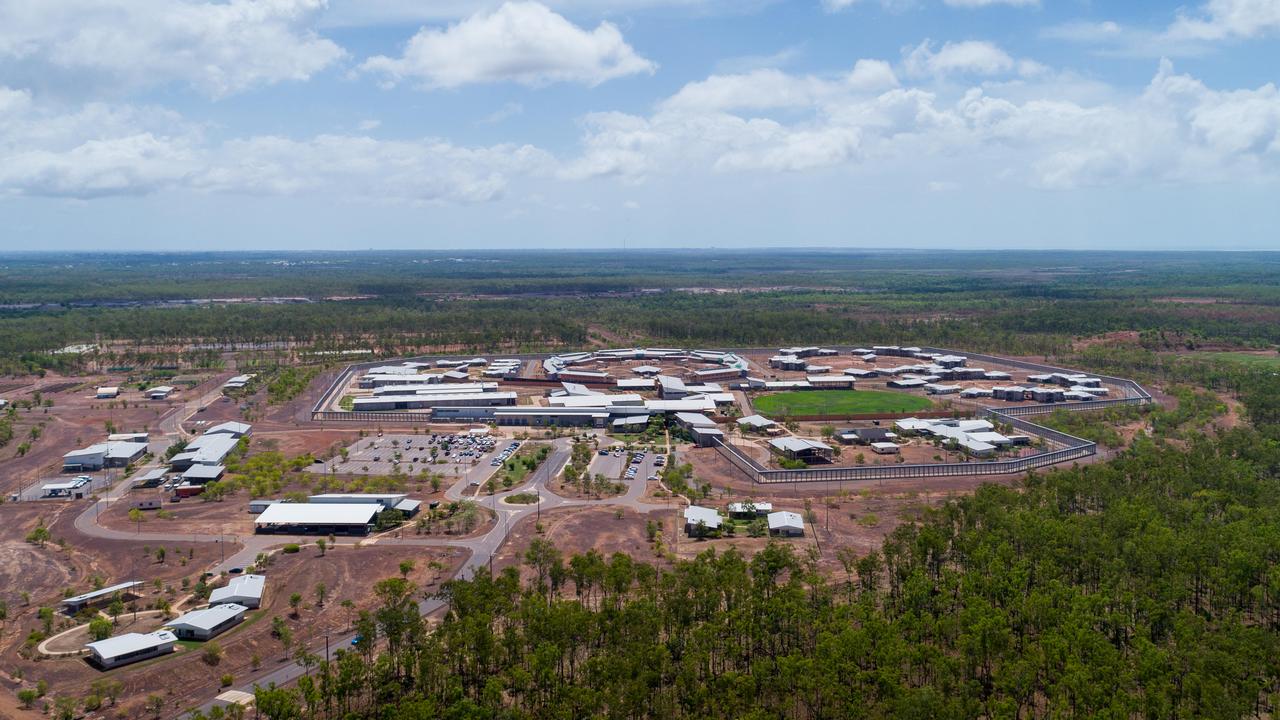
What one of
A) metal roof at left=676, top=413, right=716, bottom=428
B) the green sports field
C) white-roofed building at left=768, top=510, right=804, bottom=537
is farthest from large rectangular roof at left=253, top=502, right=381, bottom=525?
the green sports field

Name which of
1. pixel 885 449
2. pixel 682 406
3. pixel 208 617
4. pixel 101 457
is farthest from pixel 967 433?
pixel 101 457

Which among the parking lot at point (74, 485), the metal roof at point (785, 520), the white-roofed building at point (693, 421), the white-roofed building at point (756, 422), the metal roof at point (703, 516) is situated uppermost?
the white-roofed building at point (693, 421)

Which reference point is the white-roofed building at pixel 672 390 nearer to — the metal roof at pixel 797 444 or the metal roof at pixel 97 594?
the metal roof at pixel 797 444

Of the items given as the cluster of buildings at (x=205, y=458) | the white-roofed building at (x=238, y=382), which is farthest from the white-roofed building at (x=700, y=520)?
the white-roofed building at (x=238, y=382)

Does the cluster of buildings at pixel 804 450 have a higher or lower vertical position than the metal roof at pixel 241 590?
higher

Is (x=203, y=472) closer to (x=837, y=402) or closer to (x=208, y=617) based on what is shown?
(x=208, y=617)

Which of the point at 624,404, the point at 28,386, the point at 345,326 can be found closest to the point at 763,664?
the point at 624,404

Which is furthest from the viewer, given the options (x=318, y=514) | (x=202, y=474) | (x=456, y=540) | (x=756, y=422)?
(x=756, y=422)

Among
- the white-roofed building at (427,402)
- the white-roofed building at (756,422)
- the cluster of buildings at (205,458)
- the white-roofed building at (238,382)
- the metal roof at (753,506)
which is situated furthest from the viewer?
the white-roofed building at (238,382)
